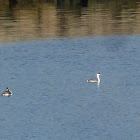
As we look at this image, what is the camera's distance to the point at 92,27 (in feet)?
192

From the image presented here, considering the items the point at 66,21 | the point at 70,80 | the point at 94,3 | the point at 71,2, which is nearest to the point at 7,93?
the point at 70,80

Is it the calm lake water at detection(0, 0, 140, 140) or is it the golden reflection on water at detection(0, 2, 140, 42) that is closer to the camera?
the calm lake water at detection(0, 0, 140, 140)

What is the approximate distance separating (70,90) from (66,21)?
2376 centimetres

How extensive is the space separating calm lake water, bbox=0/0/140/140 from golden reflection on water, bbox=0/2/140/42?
0.08 metres

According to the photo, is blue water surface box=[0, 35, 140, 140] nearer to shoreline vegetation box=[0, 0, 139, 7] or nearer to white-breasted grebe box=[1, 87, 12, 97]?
white-breasted grebe box=[1, 87, 12, 97]

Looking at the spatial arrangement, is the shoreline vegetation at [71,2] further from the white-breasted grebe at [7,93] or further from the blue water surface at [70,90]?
the white-breasted grebe at [7,93]

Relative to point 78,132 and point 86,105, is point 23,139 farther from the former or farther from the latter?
point 86,105

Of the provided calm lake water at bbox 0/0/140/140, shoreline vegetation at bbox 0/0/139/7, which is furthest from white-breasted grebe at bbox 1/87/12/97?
shoreline vegetation at bbox 0/0/139/7

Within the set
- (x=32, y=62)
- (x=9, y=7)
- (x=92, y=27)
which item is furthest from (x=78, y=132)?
(x=9, y=7)

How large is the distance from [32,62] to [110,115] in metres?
13.4

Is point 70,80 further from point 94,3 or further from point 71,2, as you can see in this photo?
point 71,2

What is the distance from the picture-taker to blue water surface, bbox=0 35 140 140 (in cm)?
3130

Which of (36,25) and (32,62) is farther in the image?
(36,25)

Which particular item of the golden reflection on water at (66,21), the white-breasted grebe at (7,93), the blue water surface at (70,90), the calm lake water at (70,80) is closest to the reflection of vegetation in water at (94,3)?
the golden reflection on water at (66,21)
